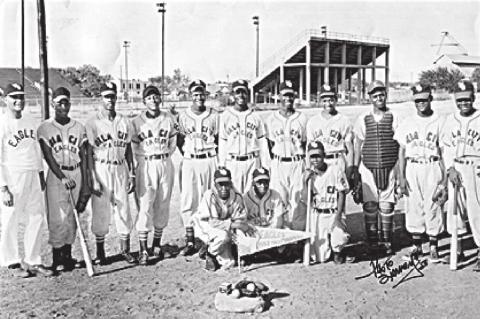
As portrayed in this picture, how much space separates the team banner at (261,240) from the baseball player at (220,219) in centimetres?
9

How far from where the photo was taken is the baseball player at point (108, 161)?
22.2 ft

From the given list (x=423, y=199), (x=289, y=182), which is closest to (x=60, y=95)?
(x=289, y=182)

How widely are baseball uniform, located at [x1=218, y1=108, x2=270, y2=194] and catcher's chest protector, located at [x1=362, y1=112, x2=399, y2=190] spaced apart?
1491 millimetres

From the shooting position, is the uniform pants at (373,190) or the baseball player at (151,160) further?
the uniform pants at (373,190)

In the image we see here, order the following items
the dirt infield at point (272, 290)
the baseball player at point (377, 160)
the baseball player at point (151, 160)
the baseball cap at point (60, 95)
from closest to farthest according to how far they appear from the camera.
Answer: the dirt infield at point (272, 290)
the baseball cap at point (60, 95)
the baseball player at point (151, 160)
the baseball player at point (377, 160)

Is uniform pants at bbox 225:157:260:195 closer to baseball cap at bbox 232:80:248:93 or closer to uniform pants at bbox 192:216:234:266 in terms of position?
uniform pants at bbox 192:216:234:266

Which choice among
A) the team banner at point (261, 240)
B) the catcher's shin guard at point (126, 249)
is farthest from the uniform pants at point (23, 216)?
the team banner at point (261, 240)

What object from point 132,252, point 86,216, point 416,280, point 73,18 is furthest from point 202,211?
point 73,18

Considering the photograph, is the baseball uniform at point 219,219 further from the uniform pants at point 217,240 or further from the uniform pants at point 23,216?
the uniform pants at point 23,216

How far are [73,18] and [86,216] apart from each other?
5.04 m

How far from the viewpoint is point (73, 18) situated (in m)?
12.1

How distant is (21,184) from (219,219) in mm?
2401

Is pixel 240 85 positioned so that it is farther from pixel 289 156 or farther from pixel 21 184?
pixel 21 184

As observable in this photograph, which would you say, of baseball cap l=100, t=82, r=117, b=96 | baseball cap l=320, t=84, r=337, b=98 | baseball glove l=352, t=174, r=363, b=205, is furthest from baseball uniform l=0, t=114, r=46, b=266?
baseball glove l=352, t=174, r=363, b=205
